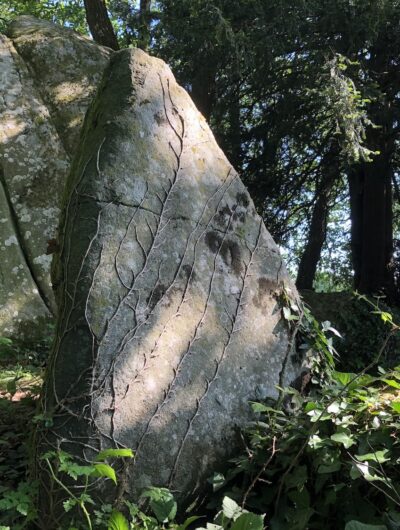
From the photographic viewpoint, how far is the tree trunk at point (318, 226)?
9.55 m

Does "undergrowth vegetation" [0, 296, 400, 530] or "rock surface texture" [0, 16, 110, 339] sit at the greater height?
"rock surface texture" [0, 16, 110, 339]

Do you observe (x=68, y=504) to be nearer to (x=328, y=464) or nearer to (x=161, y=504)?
(x=161, y=504)

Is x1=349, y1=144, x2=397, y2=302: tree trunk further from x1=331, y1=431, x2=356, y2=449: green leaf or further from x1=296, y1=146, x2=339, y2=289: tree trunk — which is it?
x1=331, y1=431, x2=356, y2=449: green leaf

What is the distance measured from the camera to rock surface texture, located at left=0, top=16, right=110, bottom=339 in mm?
5738

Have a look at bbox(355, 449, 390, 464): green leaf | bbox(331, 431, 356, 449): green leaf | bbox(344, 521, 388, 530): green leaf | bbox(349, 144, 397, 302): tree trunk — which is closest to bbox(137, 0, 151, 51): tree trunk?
bbox(349, 144, 397, 302): tree trunk

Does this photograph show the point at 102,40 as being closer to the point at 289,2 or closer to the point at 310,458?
the point at 289,2

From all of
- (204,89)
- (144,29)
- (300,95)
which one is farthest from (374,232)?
(144,29)

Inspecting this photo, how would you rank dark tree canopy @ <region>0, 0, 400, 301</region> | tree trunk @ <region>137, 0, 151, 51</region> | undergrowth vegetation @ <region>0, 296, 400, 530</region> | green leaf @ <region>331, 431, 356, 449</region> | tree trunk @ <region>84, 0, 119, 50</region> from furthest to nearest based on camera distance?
tree trunk @ <region>84, 0, 119, 50</region>, tree trunk @ <region>137, 0, 151, 51</region>, dark tree canopy @ <region>0, 0, 400, 301</region>, green leaf @ <region>331, 431, 356, 449</region>, undergrowth vegetation @ <region>0, 296, 400, 530</region>

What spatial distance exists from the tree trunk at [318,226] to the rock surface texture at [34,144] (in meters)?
4.24

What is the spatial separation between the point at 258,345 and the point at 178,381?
2.08 ft

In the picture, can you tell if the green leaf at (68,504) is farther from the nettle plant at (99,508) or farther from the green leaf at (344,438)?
the green leaf at (344,438)

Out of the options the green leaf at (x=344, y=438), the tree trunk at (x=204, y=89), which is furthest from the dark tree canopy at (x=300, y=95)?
the green leaf at (x=344, y=438)

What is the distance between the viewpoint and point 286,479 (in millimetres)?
2482

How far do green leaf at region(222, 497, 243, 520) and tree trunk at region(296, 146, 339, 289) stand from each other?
7.88 metres
